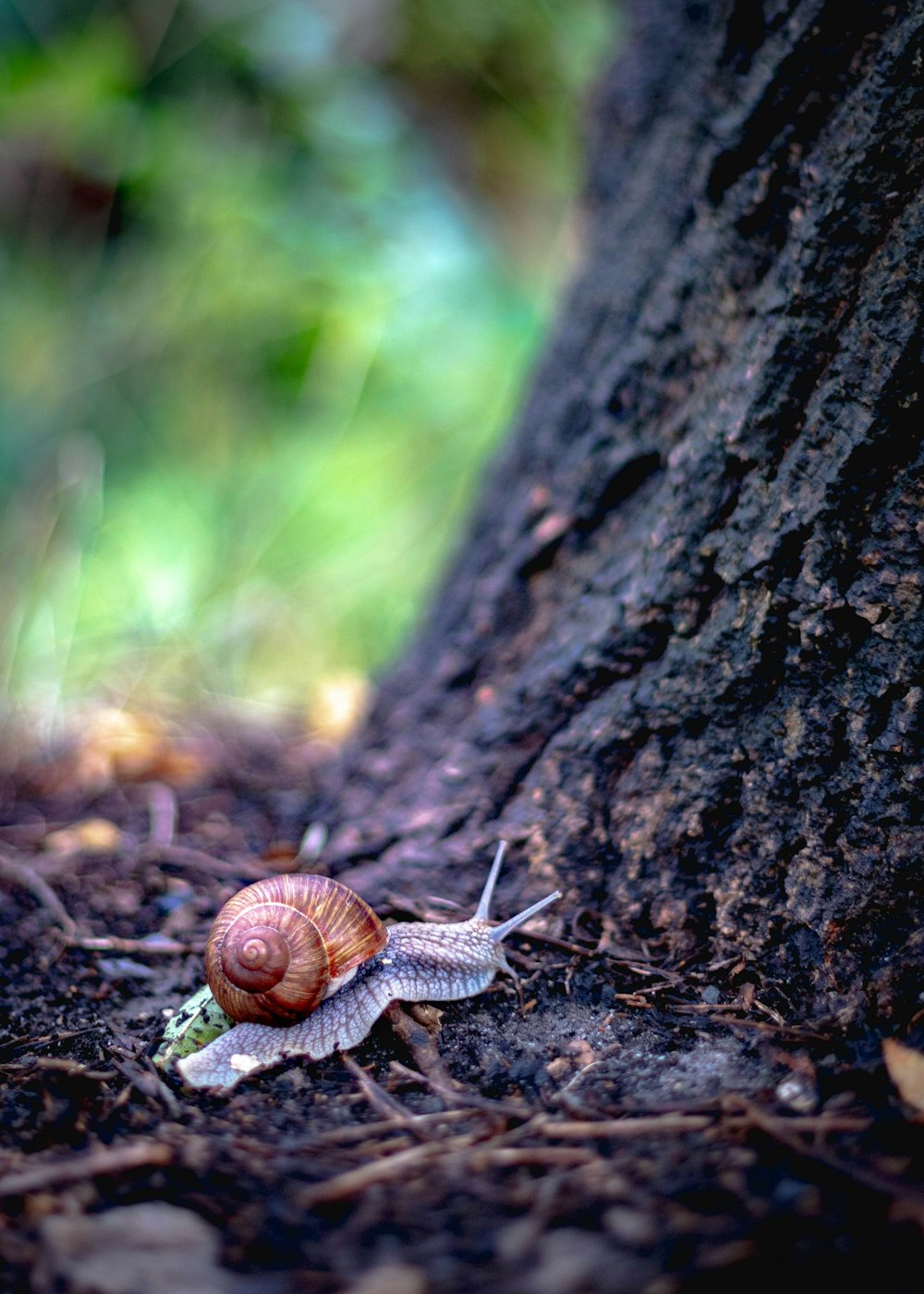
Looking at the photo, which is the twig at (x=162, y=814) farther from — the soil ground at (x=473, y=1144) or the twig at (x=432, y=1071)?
the twig at (x=432, y=1071)

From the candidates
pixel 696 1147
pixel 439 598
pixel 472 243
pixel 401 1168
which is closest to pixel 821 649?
pixel 696 1147

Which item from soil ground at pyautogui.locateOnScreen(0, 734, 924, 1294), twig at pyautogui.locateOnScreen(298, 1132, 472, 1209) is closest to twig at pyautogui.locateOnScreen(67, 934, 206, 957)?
soil ground at pyautogui.locateOnScreen(0, 734, 924, 1294)

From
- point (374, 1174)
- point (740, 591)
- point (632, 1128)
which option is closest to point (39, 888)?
point (374, 1174)

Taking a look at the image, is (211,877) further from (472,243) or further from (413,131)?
(413,131)

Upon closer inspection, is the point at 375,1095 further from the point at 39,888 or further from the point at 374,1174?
the point at 39,888

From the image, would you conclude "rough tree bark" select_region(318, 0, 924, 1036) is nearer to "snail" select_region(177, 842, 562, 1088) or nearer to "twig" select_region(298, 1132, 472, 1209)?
"snail" select_region(177, 842, 562, 1088)
